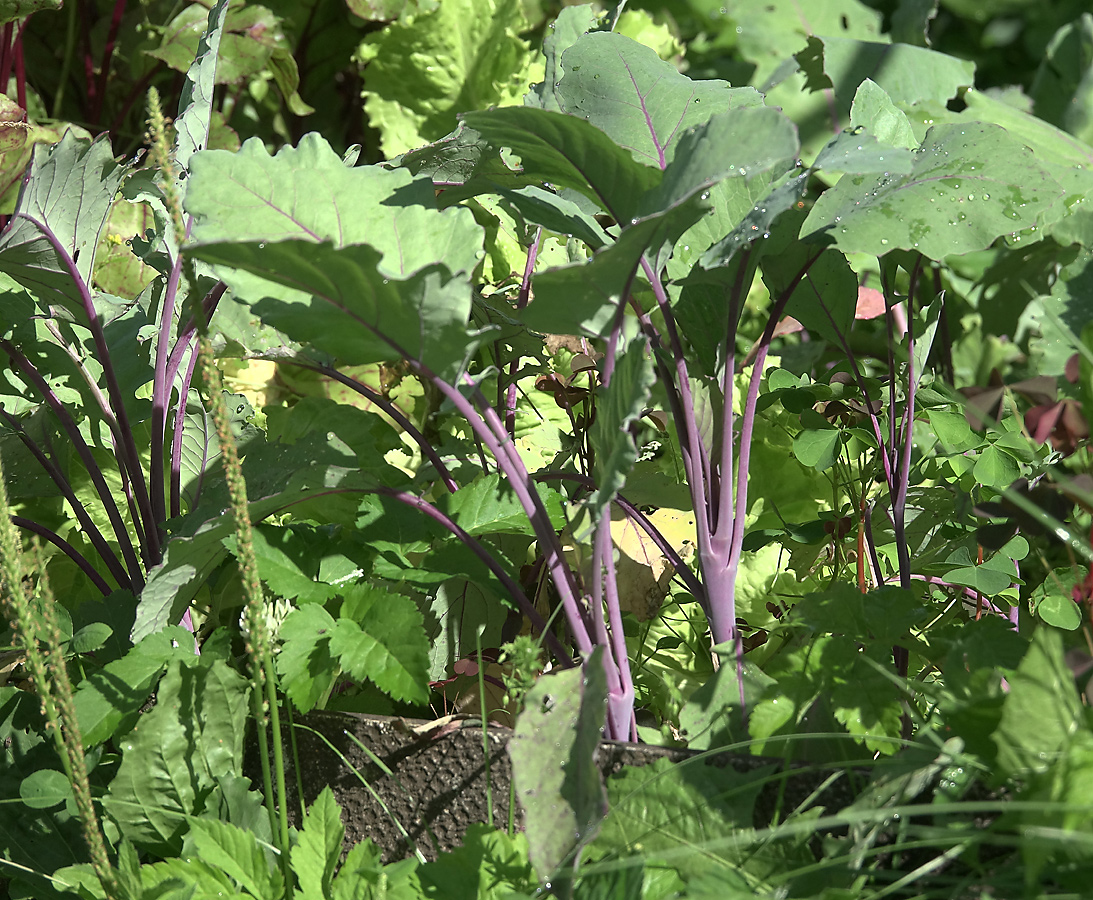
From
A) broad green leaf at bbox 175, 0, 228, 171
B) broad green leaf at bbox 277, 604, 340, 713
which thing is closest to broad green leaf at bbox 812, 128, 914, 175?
broad green leaf at bbox 277, 604, 340, 713

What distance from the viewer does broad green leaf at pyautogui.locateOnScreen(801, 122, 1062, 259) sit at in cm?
71

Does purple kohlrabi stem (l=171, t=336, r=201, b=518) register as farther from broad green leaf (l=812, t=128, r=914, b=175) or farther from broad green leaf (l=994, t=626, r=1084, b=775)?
broad green leaf (l=994, t=626, r=1084, b=775)

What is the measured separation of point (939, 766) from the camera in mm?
550

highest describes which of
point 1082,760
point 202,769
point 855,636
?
point 1082,760

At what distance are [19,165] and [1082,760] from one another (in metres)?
1.11

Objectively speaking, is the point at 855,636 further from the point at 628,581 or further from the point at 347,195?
the point at 347,195

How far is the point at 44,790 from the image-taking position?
731 mm

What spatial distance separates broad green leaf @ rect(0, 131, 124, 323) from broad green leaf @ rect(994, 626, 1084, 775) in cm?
85

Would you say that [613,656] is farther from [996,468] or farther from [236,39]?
[236,39]

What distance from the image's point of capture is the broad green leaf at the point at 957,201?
2.33 ft

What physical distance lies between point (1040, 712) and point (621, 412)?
0.30 metres

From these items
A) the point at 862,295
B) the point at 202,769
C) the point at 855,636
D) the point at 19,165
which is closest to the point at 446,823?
the point at 202,769

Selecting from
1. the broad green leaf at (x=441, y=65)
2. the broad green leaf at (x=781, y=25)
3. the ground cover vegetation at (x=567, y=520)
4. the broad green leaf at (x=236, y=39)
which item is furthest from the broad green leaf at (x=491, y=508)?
the broad green leaf at (x=781, y=25)

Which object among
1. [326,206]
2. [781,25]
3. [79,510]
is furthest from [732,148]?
[781,25]
